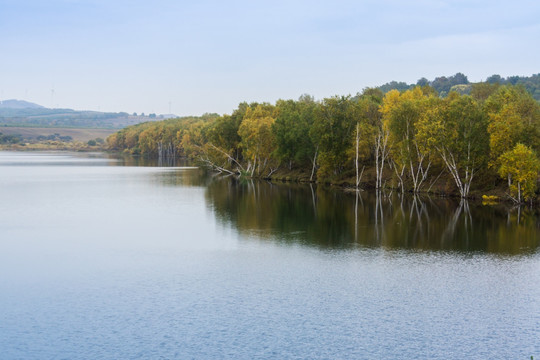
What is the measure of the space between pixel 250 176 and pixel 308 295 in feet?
254

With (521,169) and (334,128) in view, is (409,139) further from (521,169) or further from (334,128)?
(521,169)

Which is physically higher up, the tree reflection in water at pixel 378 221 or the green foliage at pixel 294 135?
the green foliage at pixel 294 135

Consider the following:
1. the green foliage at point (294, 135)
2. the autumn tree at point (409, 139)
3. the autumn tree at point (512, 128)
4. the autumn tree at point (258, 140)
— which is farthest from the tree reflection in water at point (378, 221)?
the autumn tree at point (258, 140)

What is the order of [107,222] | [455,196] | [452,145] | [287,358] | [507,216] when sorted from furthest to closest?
1. [455,196]
2. [452,145]
3. [507,216]
4. [107,222]
5. [287,358]

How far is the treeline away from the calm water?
9055 millimetres

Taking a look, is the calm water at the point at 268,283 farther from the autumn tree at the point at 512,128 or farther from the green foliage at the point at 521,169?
the autumn tree at the point at 512,128

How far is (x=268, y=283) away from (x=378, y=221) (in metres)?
25.0

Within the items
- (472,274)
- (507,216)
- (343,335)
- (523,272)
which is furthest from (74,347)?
(507,216)

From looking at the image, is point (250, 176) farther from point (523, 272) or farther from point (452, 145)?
point (523, 272)

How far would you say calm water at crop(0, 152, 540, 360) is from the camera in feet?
74.1

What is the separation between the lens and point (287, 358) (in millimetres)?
21141

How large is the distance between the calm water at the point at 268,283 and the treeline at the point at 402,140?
905cm

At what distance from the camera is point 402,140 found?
76812 mm

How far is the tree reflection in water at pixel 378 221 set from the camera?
142 ft
